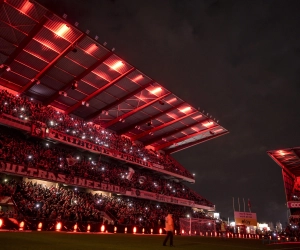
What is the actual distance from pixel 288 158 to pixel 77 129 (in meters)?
37.9

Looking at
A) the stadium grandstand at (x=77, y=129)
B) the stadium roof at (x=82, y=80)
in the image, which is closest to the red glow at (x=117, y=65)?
the stadium roof at (x=82, y=80)

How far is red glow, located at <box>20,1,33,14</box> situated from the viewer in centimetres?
2086

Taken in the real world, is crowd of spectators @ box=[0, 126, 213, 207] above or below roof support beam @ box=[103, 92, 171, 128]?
below

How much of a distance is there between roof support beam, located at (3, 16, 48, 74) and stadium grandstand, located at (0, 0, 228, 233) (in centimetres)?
8

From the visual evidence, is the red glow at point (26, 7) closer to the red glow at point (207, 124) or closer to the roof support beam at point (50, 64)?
the roof support beam at point (50, 64)

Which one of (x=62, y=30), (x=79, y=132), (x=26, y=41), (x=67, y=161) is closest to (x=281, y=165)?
(x=79, y=132)

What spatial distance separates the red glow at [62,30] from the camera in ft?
75.7

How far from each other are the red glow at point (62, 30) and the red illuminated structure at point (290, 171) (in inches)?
1540

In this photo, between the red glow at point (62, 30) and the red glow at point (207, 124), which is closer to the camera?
the red glow at point (62, 30)

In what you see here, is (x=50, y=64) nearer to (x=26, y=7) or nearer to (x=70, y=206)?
(x=26, y=7)

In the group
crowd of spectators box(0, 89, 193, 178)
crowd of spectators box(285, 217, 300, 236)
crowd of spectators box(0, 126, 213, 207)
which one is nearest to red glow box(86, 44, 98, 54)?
crowd of spectators box(0, 89, 193, 178)

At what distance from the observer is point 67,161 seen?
30219 mm

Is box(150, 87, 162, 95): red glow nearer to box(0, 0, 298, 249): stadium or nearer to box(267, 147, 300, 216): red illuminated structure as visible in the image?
box(0, 0, 298, 249): stadium

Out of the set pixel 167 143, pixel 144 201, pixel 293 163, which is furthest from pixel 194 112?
pixel 293 163
